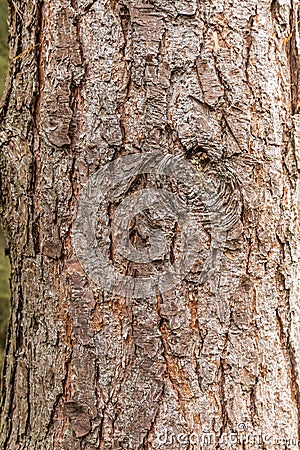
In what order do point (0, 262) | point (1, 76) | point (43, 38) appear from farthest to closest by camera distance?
point (0, 262) < point (1, 76) < point (43, 38)

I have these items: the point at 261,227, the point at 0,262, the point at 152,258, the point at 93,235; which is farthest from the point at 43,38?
→ the point at 0,262

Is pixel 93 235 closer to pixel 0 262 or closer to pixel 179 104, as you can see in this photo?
pixel 179 104

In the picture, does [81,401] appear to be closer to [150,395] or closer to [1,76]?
[150,395]

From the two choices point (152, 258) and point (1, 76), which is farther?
point (1, 76)

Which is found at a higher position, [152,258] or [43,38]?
[43,38]

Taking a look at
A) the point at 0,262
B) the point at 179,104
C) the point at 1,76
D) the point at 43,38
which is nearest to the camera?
the point at 179,104

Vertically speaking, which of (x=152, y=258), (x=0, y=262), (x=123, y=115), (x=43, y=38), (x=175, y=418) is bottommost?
(x=0, y=262)

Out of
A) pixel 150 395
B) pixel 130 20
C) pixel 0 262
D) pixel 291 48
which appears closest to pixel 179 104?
pixel 130 20
